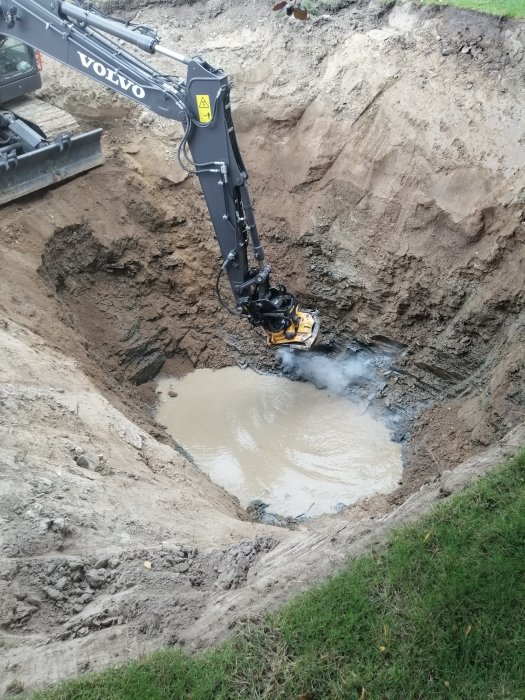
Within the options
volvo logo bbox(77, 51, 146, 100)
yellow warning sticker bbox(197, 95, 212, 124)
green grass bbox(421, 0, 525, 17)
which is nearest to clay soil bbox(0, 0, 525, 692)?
green grass bbox(421, 0, 525, 17)

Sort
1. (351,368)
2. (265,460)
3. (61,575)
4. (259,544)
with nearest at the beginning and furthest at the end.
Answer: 1. (61,575)
2. (259,544)
3. (265,460)
4. (351,368)

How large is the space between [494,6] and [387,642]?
916 cm

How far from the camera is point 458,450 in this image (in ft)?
29.8

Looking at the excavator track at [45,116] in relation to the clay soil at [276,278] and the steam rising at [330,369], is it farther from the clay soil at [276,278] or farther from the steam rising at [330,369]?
the steam rising at [330,369]

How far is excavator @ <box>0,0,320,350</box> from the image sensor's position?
8375 millimetres

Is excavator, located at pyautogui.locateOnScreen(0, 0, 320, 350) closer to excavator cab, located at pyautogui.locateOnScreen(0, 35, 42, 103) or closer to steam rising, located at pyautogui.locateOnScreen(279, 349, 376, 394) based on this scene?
excavator cab, located at pyautogui.locateOnScreen(0, 35, 42, 103)

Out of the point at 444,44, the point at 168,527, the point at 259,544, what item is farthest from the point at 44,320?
the point at 444,44

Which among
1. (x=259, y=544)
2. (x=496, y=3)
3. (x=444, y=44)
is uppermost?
(x=496, y=3)

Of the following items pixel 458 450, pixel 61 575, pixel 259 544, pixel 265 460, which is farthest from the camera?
pixel 265 460

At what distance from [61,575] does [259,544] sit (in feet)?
5.39

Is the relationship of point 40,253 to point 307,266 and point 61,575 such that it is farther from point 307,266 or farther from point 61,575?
point 61,575

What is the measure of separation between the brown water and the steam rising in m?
0.17

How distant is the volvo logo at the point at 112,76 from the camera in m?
8.74

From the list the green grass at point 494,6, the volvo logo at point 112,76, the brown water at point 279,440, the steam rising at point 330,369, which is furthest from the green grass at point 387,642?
the green grass at point 494,6
